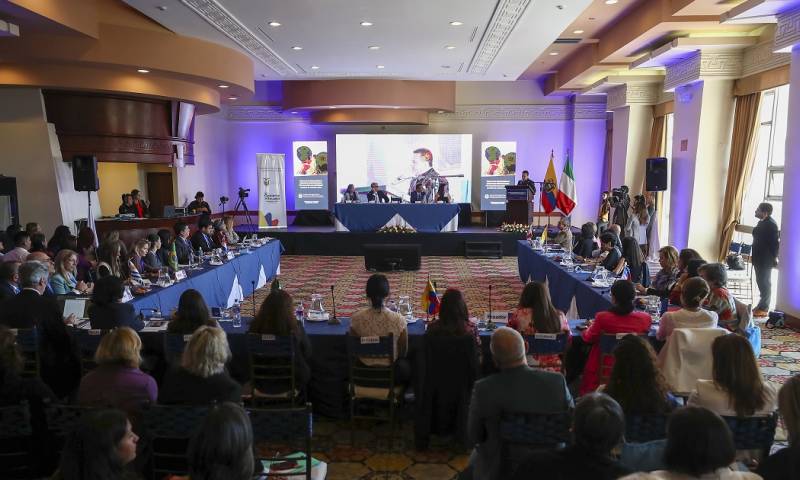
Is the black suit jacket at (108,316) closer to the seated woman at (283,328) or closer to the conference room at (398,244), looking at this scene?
the conference room at (398,244)

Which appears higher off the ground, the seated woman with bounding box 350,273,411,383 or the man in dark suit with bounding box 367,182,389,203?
the man in dark suit with bounding box 367,182,389,203

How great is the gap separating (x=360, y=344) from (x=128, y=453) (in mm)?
1792

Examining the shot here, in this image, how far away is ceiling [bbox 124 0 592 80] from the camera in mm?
7176

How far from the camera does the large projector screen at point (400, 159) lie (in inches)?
599

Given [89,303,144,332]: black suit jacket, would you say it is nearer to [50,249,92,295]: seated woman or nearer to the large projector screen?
[50,249,92,295]: seated woman

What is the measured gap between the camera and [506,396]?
254 cm

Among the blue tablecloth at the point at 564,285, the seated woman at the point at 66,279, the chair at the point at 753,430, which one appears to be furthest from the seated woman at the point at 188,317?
the blue tablecloth at the point at 564,285

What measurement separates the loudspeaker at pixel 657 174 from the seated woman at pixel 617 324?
727 cm

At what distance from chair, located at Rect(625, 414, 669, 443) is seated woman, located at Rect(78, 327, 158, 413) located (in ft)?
7.04

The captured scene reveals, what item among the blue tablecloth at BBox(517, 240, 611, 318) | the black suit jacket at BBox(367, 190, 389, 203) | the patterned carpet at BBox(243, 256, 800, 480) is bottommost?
the patterned carpet at BBox(243, 256, 800, 480)

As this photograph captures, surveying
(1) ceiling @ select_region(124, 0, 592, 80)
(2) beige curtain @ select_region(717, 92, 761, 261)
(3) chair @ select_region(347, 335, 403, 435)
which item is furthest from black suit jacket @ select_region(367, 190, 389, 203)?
(3) chair @ select_region(347, 335, 403, 435)

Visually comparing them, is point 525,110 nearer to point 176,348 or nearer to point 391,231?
point 391,231

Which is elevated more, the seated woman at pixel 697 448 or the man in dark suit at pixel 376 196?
the man in dark suit at pixel 376 196

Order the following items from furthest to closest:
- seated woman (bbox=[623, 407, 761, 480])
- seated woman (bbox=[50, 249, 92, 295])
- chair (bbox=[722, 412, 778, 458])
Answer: seated woman (bbox=[50, 249, 92, 295]) → chair (bbox=[722, 412, 778, 458]) → seated woman (bbox=[623, 407, 761, 480])
